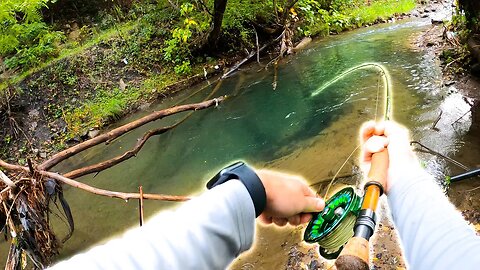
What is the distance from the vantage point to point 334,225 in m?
1.19

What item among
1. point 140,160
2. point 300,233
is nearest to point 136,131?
point 140,160

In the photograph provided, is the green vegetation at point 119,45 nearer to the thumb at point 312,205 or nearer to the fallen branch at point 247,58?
the fallen branch at point 247,58

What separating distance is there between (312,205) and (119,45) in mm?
11519

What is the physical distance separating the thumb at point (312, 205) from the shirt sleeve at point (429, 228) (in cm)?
21

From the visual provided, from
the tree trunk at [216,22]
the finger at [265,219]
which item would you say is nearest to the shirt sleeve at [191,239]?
the finger at [265,219]

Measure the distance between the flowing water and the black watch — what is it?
4.31m

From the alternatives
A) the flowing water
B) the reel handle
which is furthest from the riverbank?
the reel handle

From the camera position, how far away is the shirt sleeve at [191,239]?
2.78 ft

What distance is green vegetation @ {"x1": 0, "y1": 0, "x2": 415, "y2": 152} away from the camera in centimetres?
1002

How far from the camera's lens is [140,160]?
737 cm

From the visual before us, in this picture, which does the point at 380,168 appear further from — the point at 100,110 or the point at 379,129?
the point at 100,110

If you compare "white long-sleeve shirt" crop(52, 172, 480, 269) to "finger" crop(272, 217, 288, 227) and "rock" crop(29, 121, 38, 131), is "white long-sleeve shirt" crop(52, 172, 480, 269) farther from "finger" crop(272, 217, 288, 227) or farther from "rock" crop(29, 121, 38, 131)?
"rock" crop(29, 121, 38, 131)

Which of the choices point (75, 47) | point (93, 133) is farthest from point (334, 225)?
point (75, 47)

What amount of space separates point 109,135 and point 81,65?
6948mm
